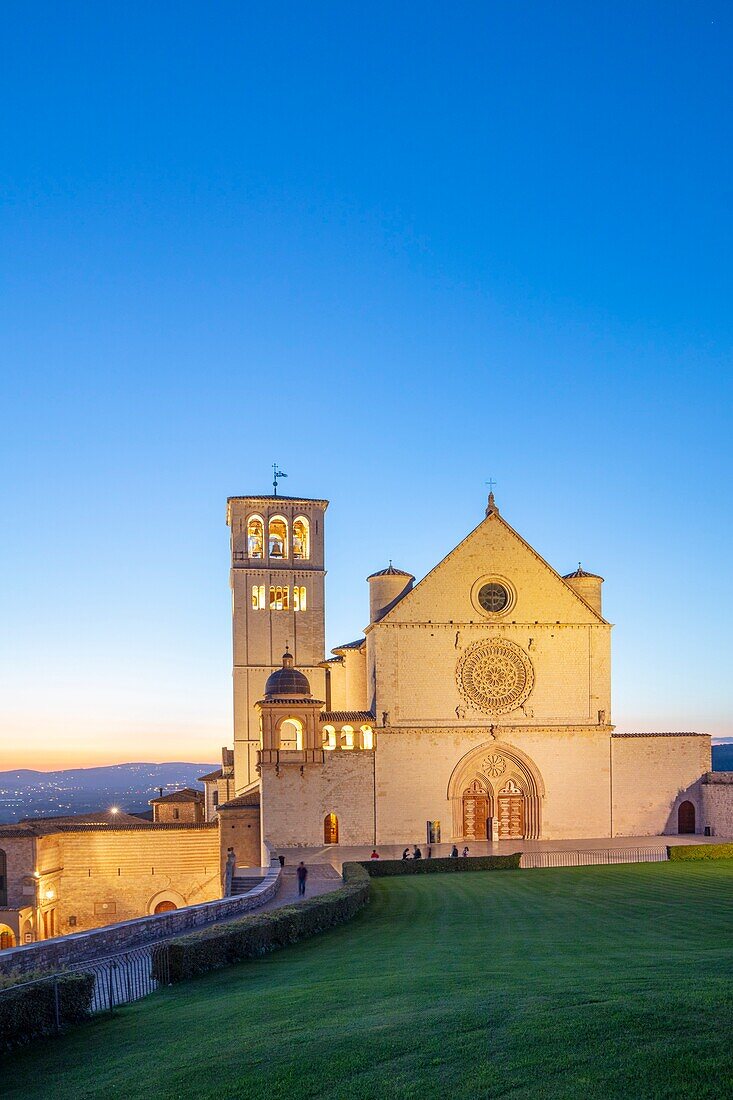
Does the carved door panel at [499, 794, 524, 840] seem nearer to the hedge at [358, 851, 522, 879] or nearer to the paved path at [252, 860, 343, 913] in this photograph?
the hedge at [358, 851, 522, 879]

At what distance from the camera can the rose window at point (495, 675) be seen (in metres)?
43.6

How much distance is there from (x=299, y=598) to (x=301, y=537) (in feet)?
12.9

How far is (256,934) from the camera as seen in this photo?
17875 millimetres

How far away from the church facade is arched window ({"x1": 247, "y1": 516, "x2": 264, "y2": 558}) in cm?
1331

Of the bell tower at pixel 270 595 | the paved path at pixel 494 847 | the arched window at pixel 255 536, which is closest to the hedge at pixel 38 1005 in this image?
the paved path at pixel 494 847

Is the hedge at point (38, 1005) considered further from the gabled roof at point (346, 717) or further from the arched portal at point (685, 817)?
the arched portal at point (685, 817)

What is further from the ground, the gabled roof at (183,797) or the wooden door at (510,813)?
the wooden door at (510,813)

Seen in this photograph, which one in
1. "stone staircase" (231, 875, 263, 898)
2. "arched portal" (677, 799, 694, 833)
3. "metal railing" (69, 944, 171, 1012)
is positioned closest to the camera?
"metal railing" (69, 944, 171, 1012)

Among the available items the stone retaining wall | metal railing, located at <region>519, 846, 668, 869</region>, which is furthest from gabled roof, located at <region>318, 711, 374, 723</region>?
the stone retaining wall

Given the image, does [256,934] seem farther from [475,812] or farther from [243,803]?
[475,812]

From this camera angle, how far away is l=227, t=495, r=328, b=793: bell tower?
54.5 metres

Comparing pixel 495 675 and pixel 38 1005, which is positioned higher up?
pixel 495 675

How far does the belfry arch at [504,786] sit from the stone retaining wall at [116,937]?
1919 cm

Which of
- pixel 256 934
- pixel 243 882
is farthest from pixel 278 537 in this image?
pixel 256 934
